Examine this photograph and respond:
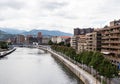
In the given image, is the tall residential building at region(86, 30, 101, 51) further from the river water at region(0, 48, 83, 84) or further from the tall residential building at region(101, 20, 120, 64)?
the tall residential building at region(101, 20, 120, 64)

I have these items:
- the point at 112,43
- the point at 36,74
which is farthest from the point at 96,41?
the point at 36,74

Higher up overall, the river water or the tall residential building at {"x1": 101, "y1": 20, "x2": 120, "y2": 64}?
the tall residential building at {"x1": 101, "y1": 20, "x2": 120, "y2": 64}

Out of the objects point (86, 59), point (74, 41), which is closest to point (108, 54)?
point (86, 59)

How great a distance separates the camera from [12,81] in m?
48.5

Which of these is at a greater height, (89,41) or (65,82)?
(89,41)

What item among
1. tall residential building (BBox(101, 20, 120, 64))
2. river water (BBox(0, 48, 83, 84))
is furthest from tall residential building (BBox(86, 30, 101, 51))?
tall residential building (BBox(101, 20, 120, 64))

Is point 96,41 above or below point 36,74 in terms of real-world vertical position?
above

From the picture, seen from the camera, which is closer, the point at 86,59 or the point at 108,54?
the point at 86,59

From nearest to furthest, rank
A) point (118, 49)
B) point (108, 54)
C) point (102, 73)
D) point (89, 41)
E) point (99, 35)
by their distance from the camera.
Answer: point (102, 73)
point (118, 49)
point (108, 54)
point (99, 35)
point (89, 41)

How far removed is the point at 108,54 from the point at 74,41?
79.0m

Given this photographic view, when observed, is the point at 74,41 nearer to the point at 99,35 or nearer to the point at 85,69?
the point at 99,35

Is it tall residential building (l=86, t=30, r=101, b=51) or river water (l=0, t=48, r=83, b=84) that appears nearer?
river water (l=0, t=48, r=83, b=84)

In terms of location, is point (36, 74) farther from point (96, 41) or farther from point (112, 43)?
point (96, 41)

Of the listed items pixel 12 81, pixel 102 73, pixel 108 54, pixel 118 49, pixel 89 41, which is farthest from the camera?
pixel 89 41
